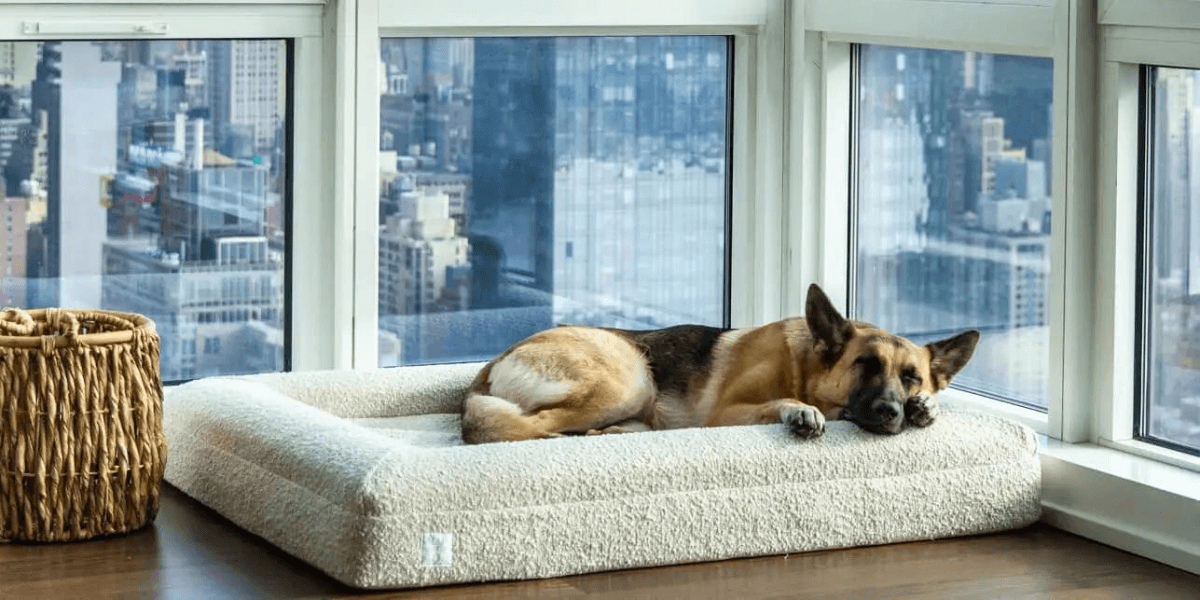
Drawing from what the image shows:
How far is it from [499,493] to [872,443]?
773 mm

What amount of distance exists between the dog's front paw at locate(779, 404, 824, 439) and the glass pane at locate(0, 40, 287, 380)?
1.48 meters

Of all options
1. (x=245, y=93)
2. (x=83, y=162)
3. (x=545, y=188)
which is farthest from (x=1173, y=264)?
(x=83, y=162)

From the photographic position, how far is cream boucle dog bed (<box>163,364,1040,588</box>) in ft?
10.0

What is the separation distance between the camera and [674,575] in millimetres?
3195

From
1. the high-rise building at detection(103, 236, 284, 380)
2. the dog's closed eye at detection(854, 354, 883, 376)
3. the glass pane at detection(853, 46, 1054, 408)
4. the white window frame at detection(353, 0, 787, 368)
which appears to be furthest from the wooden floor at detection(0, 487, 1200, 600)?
the white window frame at detection(353, 0, 787, 368)

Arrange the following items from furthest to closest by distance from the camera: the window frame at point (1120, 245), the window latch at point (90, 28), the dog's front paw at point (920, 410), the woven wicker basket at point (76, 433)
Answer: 1. the window latch at point (90, 28)
2. the window frame at point (1120, 245)
3. the dog's front paw at point (920, 410)
4. the woven wicker basket at point (76, 433)

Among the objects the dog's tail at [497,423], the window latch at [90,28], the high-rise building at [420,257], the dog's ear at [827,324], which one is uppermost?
the window latch at [90,28]

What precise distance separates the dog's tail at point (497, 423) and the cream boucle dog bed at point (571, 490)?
3.9 inches

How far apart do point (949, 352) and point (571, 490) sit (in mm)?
923

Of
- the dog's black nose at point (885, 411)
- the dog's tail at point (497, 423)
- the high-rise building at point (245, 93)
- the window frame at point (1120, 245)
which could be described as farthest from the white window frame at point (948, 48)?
the high-rise building at point (245, 93)

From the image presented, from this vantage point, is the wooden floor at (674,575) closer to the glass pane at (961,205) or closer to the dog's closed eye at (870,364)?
the dog's closed eye at (870,364)

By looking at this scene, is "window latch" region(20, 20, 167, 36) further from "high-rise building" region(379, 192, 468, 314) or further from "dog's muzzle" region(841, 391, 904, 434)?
"dog's muzzle" region(841, 391, 904, 434)

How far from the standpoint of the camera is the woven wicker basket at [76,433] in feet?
10.6

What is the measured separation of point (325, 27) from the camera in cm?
412
